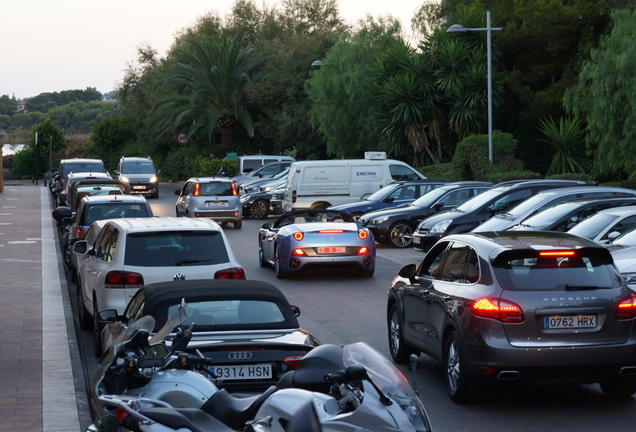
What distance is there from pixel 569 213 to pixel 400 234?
760 centimetres

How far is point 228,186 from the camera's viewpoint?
106ft

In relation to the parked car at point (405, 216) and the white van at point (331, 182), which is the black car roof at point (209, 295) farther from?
the white van at point (331, 182)

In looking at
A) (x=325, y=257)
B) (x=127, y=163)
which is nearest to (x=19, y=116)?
(x=127, y=163)

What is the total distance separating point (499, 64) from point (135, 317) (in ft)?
142

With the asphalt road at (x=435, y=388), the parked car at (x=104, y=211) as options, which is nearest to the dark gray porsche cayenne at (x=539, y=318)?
the asphalt road at (x=435, y=388)

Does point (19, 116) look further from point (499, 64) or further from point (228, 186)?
point (228, 186)

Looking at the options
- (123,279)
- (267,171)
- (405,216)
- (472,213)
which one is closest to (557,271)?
(123,279)

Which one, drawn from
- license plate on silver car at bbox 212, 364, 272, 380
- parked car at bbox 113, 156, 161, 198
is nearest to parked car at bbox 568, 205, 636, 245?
license plate on silver car at bbox 212, 364, 272, 380

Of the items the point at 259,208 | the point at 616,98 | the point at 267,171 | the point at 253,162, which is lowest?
Answer: the point at 259,208

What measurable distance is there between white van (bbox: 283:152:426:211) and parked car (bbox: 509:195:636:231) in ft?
44.5

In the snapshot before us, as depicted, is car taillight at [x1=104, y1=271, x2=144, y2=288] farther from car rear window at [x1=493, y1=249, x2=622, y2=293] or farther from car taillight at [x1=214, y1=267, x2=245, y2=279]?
car rear window at [x1=493, y1=249, x2=622, y2=293]

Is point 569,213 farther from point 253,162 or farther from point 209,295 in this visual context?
point 253,162

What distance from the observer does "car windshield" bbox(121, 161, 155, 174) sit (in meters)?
49.0

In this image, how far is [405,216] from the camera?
24.7 m
